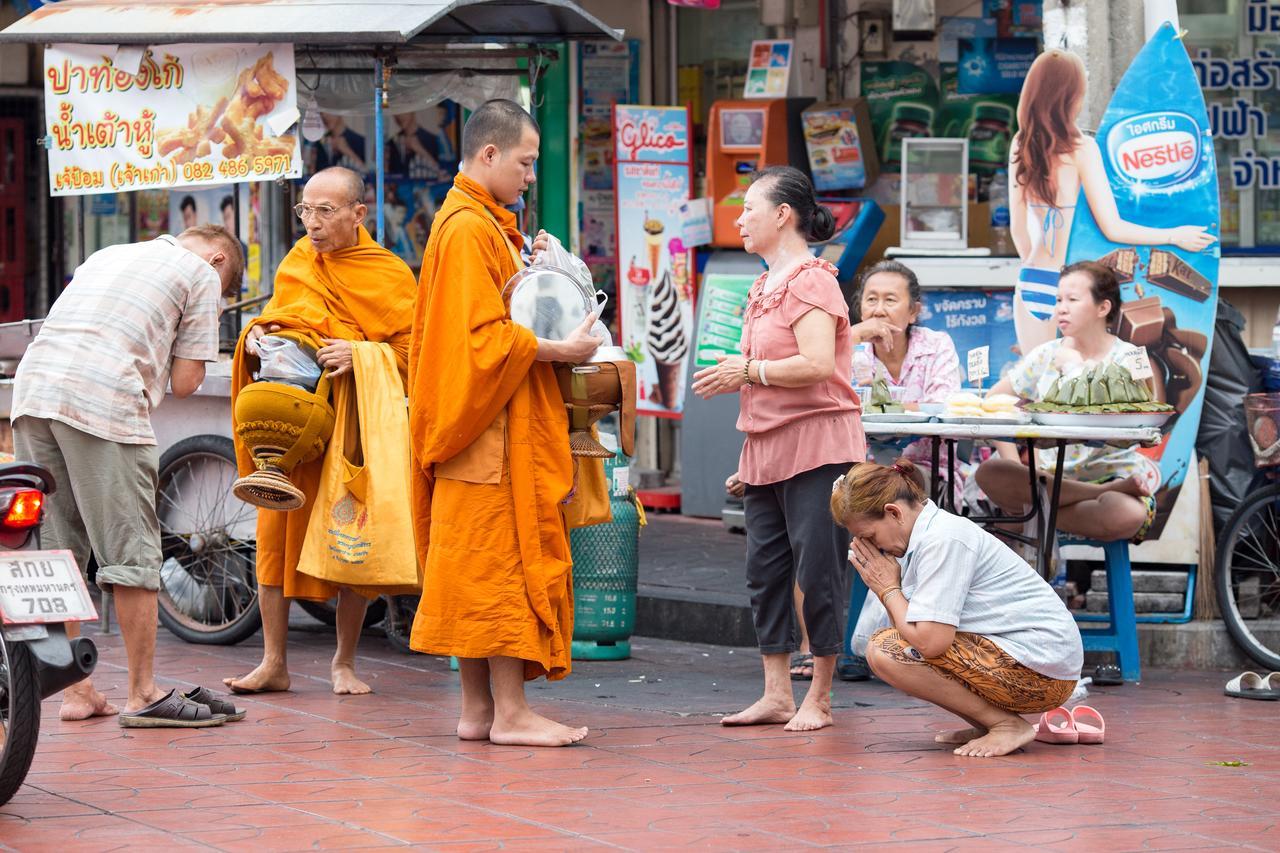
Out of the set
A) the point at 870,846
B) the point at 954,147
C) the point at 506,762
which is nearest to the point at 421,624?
the point at 506,762

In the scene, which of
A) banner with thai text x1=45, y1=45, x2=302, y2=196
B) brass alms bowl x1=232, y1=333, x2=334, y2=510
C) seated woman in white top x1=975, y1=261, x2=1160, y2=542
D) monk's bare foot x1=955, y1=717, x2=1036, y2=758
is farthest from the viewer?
banner with thai text x1=45, y1=45, x2=302, y2=196

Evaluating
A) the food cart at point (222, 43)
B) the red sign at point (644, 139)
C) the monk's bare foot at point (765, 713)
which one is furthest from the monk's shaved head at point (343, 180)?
the red sign at point (644, 139)

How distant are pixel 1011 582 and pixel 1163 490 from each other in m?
2.29

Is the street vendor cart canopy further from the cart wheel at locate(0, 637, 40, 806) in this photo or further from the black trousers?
the cart wheel at locate(0, 637, 40, 806)

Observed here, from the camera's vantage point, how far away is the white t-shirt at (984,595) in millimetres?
5789

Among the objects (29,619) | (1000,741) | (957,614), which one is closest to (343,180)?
(29,619)

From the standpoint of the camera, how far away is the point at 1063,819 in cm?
502

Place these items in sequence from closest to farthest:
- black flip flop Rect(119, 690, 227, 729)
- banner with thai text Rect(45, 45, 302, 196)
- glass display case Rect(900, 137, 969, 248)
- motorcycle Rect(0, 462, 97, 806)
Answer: motorcycle Rect(0, 462, 97, 806) < black flip flop Rect(119, 690, 227, 729) < banner with thai text Rect(45, 45, 302, 196) < glass display case Rect(900, 137, 969, 248)

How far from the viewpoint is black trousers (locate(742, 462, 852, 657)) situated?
627 cm

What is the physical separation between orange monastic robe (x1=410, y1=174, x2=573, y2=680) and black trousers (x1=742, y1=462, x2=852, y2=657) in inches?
31.1

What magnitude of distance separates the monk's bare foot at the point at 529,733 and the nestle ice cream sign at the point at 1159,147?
3524mm

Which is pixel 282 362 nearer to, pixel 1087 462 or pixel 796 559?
pixel 796 559

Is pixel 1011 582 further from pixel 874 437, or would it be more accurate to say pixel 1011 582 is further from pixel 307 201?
pixel 307 201

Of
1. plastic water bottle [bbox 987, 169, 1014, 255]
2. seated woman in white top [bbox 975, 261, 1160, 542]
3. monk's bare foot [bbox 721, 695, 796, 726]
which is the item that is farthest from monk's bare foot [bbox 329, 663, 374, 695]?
plastic water bottle [bbox 987, 169, 1014, 255]
